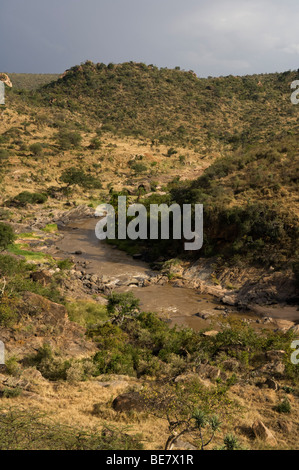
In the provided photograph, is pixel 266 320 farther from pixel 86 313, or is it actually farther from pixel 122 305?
pixel 86 313

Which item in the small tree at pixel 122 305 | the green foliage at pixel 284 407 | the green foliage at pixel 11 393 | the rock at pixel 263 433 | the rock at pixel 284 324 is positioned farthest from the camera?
the small tree at pixel 122 305

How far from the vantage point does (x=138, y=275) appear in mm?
23969

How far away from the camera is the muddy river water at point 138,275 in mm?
18531

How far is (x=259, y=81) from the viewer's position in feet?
283

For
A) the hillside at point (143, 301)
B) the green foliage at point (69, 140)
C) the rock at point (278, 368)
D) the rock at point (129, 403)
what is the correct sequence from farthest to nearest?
1. the green foliage at point (69, 140)
2. the rock at point (278, 368)
3. the rock at point (129, 403)
4. the hillside at point (143, 301)

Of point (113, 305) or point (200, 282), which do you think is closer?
point (113, 305)

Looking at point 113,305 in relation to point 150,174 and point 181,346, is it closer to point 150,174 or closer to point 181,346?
point 181,346

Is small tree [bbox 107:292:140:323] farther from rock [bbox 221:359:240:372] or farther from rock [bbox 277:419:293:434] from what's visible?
rock [bbox 277:419:293:434]

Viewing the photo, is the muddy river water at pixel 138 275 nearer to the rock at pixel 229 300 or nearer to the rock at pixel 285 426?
the rock at pixel 229 300

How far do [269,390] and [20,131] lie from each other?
180ft

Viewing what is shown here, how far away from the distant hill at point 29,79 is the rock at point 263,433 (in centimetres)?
11976

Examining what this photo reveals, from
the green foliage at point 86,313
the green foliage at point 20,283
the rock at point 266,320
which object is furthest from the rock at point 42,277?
the rock at point 266,320

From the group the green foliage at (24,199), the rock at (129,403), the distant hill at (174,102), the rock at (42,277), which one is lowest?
the rock at (129,403)
